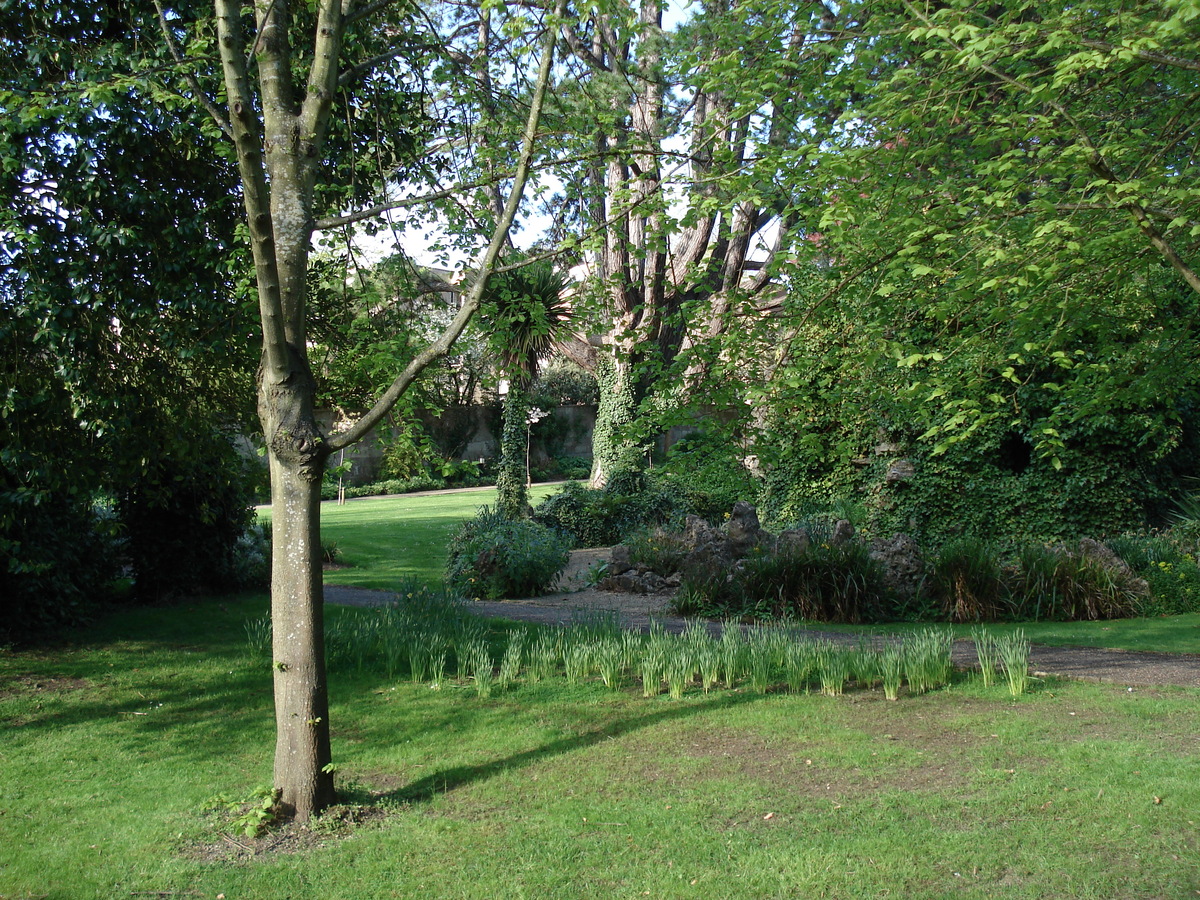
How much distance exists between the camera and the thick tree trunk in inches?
168

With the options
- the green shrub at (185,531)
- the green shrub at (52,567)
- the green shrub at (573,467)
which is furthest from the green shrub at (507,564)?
the green shrub at (573,467)

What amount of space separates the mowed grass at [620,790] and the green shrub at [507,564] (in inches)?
162

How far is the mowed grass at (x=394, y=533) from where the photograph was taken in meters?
13.6

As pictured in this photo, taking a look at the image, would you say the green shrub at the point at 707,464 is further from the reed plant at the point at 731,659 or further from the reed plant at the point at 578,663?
the reed plant at the point at 578,663

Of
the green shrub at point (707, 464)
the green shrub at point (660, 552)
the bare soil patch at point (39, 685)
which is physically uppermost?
the green shrub at point (707, 464)

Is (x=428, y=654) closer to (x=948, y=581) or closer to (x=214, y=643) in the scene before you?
(x=214, y=643)

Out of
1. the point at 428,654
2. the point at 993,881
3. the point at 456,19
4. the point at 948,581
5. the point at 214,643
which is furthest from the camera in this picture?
the point at 456,19

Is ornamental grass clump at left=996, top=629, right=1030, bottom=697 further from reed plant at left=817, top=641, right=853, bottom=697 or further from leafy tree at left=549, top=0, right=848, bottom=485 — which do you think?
leafy tree at left=549, top=0, right=848, bottom=485

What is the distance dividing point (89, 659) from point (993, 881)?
755cm

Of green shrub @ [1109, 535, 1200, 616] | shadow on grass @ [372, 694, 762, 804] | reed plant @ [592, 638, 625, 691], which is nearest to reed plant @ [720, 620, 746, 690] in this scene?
shadow on grass @ [372, 694, 762, 804]

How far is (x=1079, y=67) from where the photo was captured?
170 inches

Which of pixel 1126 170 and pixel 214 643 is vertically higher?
pixel 1126 170

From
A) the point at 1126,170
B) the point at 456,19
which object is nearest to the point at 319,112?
the point at 1126,170

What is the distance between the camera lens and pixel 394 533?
1906cm
